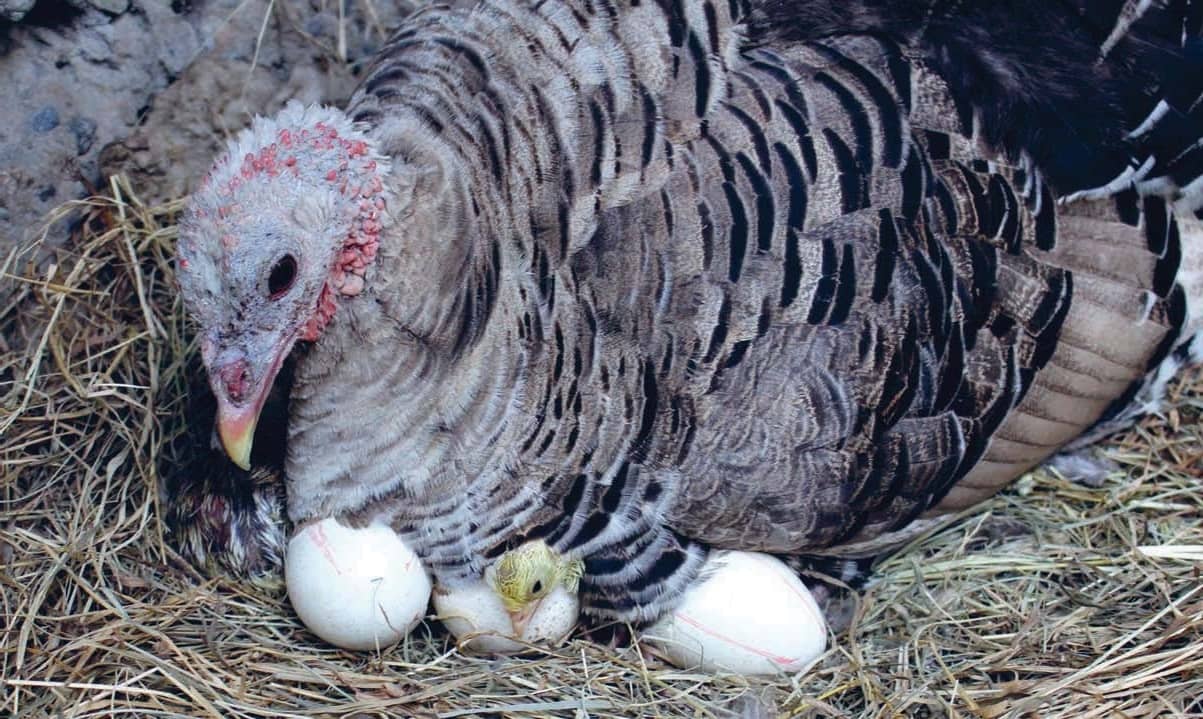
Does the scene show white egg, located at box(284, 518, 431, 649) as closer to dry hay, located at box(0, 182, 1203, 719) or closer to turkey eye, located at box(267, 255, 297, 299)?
dry hay, located at box(0, 182, 1203, 719)

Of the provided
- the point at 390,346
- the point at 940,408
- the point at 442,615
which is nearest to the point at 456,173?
the point at 390,346

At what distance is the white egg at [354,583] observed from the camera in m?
3.00

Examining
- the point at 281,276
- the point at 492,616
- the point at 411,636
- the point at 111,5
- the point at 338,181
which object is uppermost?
the point at 111,5

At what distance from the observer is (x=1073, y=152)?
3.27 m

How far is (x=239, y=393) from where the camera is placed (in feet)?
9.09

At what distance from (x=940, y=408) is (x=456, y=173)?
143 cm

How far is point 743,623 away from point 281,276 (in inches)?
56.9

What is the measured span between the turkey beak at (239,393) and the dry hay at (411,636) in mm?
626

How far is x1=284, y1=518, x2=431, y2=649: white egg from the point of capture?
9.85 feet

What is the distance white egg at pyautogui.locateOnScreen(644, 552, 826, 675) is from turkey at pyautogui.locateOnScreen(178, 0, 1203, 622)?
62 mm

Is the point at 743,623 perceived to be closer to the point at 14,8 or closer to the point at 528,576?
the point at 528,576

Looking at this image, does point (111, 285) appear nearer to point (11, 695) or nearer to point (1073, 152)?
point (11, 695)

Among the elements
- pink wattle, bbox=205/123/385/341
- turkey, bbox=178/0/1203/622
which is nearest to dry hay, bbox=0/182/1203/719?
turkey, bbox=178/0/1203/622

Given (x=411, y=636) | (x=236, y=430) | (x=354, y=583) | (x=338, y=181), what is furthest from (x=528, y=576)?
(x=338, y=181)
